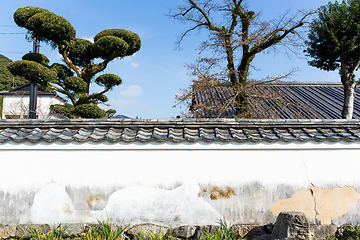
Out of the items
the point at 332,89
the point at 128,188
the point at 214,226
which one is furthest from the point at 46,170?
the point at 332,89

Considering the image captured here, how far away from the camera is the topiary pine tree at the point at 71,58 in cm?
968

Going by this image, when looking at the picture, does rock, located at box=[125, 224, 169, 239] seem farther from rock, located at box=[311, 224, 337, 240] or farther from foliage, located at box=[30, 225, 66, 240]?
rock, located at box=[311, 224, 337, 240]

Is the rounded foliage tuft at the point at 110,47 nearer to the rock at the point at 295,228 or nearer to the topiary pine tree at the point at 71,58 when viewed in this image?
the topiary pine tree at the point at 71,58

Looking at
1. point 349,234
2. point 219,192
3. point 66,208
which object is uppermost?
point 219,192

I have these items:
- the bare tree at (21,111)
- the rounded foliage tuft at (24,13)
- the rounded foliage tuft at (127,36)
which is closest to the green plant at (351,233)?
the rounded foliage tuft at (127,36)

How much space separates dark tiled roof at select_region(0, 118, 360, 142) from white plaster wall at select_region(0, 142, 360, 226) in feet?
0.62

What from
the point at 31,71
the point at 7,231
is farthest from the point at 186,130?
the point at 31,71

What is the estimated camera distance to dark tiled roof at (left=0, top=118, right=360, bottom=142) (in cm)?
504

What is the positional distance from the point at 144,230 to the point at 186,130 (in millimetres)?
2232

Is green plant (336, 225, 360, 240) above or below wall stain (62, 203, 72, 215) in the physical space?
below

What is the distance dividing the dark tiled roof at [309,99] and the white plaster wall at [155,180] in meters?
6.30

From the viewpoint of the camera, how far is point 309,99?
1507 centimetres

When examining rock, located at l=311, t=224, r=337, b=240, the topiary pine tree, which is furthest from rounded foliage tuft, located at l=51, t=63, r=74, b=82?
rock, located at l=311, t=224, r=337, b=240

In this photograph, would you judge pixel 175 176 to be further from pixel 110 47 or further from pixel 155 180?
pixel 110 47
